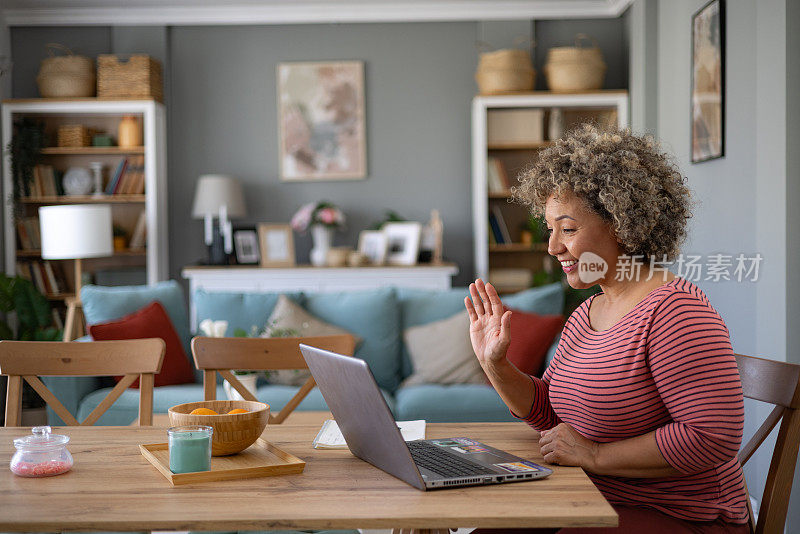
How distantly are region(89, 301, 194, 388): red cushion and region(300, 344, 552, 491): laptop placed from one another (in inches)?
93.1

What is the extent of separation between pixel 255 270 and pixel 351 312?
5.15 feet

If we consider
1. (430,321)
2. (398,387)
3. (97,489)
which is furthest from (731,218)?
(97,489)

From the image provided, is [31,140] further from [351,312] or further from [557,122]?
[557,122]

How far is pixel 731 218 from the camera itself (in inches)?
141

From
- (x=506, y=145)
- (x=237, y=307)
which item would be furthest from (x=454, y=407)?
(x=506, y=145)

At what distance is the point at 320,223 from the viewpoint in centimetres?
552

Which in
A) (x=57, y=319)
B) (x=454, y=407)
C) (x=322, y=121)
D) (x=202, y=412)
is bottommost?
(x=454, y=407)

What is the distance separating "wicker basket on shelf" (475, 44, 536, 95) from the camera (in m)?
5.28

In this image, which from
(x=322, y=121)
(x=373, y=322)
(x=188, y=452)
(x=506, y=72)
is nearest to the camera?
(x=188, y=452)

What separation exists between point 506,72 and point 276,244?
1.99m

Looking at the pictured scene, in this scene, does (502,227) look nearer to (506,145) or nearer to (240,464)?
(506,145)

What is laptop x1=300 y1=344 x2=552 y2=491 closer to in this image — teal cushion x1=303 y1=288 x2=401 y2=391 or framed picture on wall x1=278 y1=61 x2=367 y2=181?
A: teal cushion x1=303 y1=288 x2=401 y2=391

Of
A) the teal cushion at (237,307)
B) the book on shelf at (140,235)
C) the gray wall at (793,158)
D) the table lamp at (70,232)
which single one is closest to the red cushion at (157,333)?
the teal cushion at (237,307)

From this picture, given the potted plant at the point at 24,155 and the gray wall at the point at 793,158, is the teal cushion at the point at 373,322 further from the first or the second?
the potted plant at the point at 24,155
